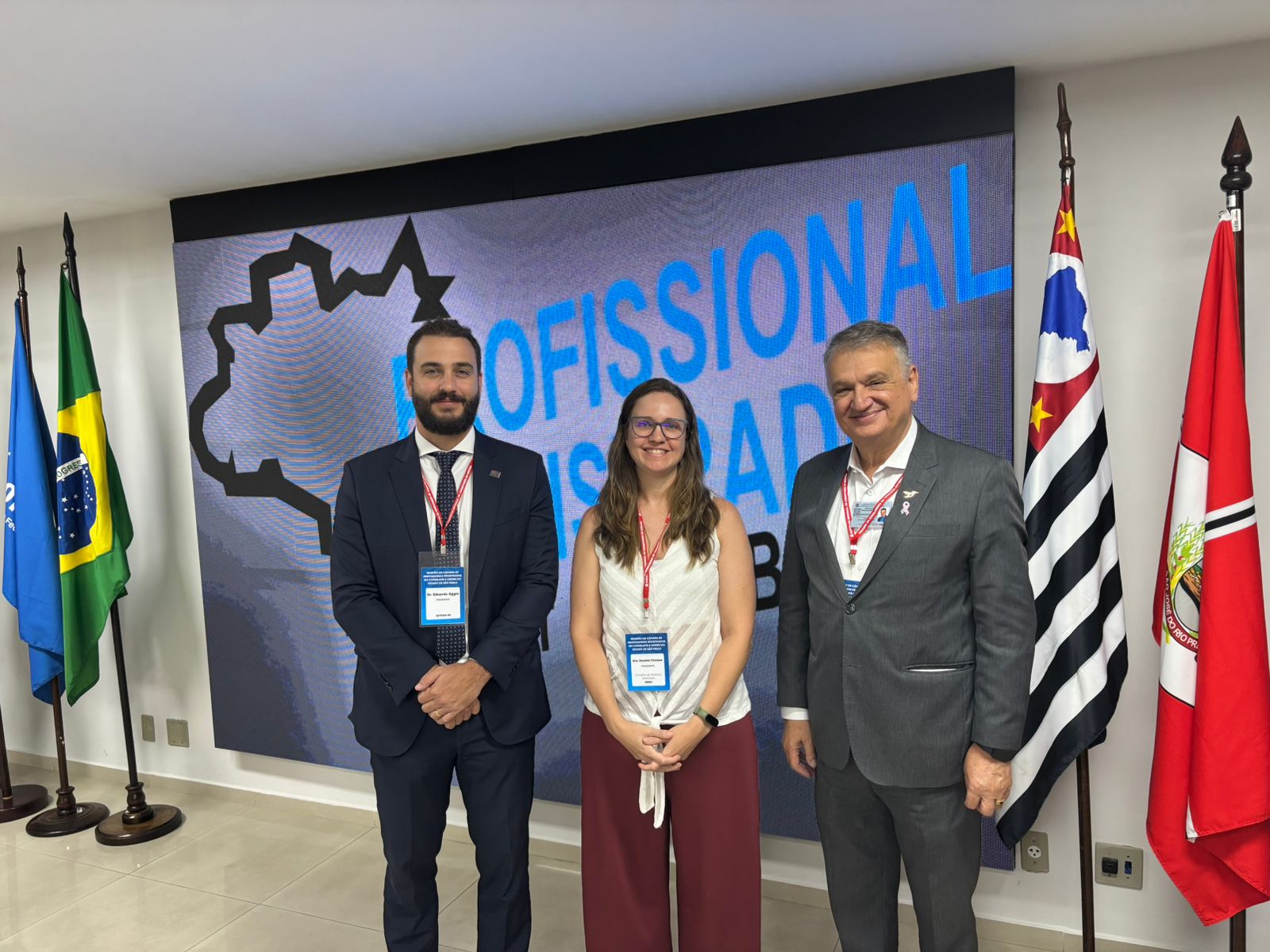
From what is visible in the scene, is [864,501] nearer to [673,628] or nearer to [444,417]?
[673,628]

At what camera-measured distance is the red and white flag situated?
2178 millimetres

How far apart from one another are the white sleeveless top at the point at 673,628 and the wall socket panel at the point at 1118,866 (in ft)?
4.59

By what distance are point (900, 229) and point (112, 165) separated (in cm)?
279

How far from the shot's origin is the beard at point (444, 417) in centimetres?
229

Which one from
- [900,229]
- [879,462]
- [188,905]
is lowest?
[188,905]

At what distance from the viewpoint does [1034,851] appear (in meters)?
2.74

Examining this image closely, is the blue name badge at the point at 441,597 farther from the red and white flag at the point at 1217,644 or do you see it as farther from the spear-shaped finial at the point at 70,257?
the spear-shaped finial at the point at 70,257

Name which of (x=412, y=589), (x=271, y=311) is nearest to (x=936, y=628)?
(x=412, y=589)

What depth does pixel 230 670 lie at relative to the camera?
385cm

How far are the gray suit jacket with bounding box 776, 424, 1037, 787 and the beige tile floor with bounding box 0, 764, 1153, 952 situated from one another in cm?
125

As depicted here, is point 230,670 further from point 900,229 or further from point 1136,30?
point 1136,30

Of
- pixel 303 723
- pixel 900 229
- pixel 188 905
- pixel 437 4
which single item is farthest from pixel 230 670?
pixel 900 229

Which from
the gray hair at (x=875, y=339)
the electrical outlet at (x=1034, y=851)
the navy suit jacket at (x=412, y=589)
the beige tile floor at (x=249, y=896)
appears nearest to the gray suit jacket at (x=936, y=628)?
the gray hair at (x=875, y=339)

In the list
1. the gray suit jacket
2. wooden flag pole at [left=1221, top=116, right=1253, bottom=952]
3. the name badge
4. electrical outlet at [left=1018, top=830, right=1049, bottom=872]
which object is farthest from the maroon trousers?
wooden flag pole at [left=1221, top=116, right=1253, bottom=952]
